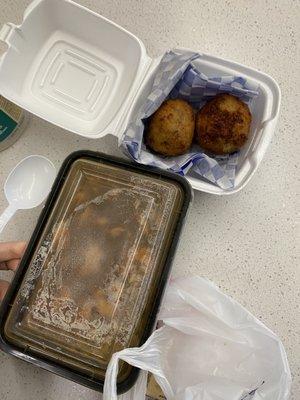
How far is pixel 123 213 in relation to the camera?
0.48m

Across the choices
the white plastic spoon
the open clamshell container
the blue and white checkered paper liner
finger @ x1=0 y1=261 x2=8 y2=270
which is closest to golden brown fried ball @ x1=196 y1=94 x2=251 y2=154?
the blue and white checkered paper liner

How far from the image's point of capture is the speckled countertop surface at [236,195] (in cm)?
62

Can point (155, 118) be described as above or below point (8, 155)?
above

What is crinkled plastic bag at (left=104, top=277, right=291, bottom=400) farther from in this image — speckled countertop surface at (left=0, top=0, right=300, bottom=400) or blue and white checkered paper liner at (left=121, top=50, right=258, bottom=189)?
blue and white checkered paper liner at (left=121, top=50, right=258, bottom=189)

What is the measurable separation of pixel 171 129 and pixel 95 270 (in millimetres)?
268

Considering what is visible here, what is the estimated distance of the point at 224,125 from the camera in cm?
62

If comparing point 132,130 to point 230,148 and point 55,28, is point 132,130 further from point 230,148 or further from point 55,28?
point 55,28

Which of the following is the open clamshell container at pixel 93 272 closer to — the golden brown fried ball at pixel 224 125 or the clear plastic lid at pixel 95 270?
the clear plastic lid at pixel 95 270

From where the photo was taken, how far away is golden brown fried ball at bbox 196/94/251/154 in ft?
2.02

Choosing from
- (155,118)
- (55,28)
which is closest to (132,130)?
(155,118)

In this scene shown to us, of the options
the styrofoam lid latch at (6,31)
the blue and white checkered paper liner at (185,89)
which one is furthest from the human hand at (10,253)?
the styrofoam lid latch at (6,31)

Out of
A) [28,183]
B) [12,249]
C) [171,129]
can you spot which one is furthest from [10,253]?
[171,129]

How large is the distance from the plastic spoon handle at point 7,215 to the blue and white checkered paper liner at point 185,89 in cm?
21

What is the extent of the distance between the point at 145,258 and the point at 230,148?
0.86 feet
